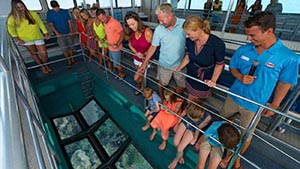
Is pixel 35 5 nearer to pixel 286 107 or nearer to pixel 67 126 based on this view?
pixel 67 126

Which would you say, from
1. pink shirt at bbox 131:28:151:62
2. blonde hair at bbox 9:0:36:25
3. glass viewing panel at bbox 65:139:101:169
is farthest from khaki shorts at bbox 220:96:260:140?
blonde hair at bbox 9:0:36:25

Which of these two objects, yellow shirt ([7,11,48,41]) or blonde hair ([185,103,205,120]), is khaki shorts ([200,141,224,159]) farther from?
yellow shirt ([7,11,48,41])

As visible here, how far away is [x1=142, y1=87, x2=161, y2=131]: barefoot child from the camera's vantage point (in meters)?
1.98

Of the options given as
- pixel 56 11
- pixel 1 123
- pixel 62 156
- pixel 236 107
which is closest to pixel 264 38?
pixel 236 107

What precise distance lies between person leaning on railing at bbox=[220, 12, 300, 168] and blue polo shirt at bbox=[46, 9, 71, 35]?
329cm

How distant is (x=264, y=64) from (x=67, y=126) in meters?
3.46

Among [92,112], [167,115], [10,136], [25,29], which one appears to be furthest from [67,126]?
[10,136]

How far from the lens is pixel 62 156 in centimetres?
275

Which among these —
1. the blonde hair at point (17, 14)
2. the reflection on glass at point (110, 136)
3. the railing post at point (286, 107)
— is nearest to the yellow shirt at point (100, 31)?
the blonde hair at point (17, 14)

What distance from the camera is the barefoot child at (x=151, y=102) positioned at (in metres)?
1.98

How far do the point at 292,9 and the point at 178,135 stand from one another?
5.73 metres

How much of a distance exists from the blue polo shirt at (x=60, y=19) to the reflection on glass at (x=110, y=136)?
2085 millimetres

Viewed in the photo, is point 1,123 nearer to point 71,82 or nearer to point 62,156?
point 62,156

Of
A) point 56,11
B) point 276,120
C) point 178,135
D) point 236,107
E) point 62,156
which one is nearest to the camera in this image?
point 236,107
